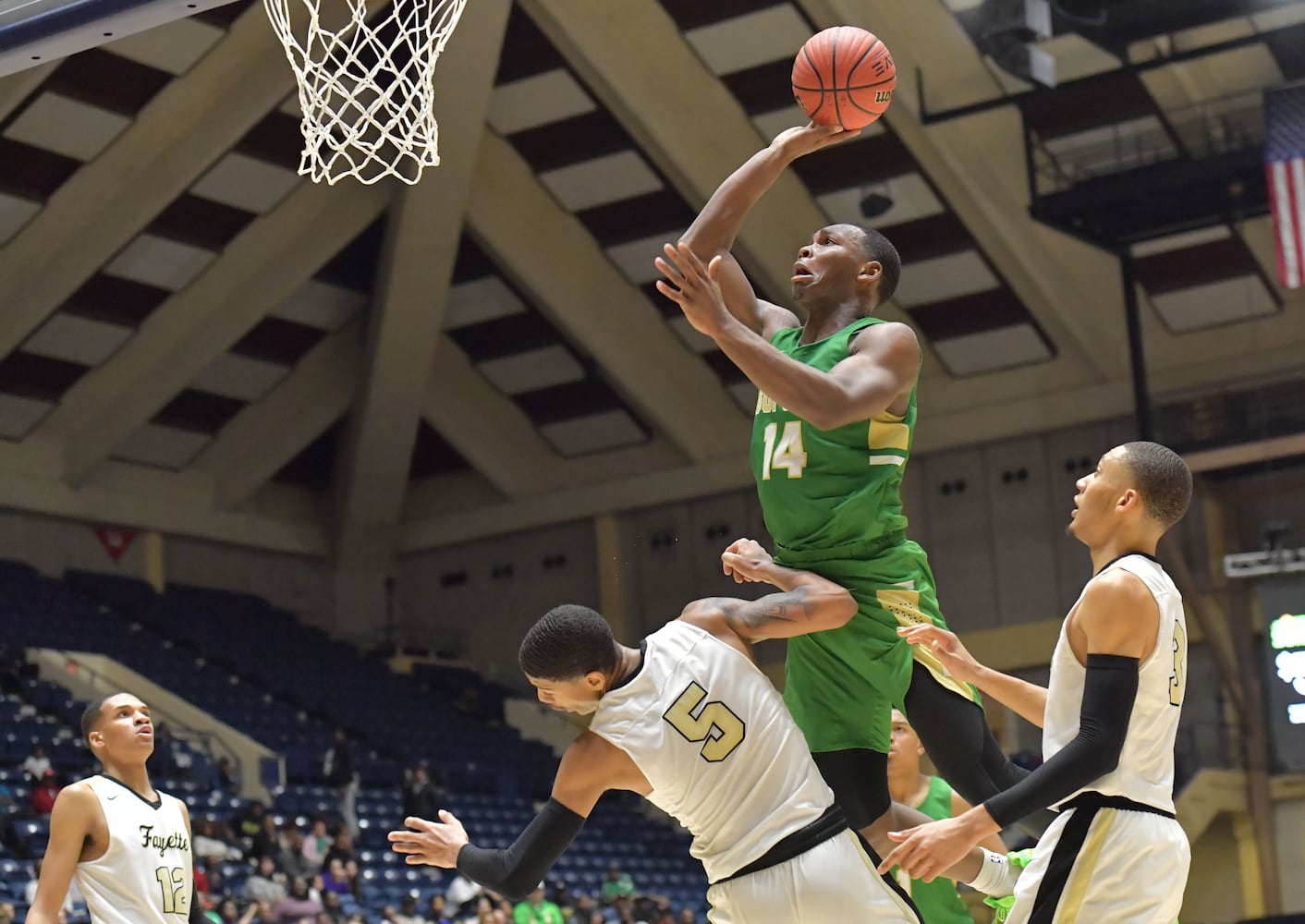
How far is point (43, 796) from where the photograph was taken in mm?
14773

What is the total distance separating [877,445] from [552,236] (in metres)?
18.5

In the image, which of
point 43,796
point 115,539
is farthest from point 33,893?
point 115,539

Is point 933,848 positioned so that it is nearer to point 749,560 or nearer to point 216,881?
point 749,560

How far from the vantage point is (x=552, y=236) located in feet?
74.2

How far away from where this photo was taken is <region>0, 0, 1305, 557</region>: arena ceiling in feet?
62.1

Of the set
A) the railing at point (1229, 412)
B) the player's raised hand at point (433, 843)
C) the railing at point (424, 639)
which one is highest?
the railing at point (1229, 412)

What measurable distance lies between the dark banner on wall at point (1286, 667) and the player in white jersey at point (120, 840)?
1336cm

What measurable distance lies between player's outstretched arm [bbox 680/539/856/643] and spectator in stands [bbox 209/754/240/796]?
14172mm

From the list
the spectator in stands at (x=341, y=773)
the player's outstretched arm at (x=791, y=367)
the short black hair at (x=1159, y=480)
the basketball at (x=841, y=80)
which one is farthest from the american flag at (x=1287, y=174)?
the short black hair at (x=1159, y=480)

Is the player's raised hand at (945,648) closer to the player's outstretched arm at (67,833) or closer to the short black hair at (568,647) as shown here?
the short black hair at (568,647)

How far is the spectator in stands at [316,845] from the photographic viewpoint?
1591cm

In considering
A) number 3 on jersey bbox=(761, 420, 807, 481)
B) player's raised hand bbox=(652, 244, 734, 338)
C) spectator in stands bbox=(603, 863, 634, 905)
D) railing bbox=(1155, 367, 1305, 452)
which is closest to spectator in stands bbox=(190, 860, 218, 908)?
spectator in stands bbox=(603, 863, 634, 905)

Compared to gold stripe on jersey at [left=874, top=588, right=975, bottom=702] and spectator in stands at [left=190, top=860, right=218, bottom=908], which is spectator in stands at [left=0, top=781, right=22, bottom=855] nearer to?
spectator in stands at [left=190, top=860, right=218, bottom=908]

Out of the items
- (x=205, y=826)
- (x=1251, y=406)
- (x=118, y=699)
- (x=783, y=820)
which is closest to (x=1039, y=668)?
(x=1251, y=406)
